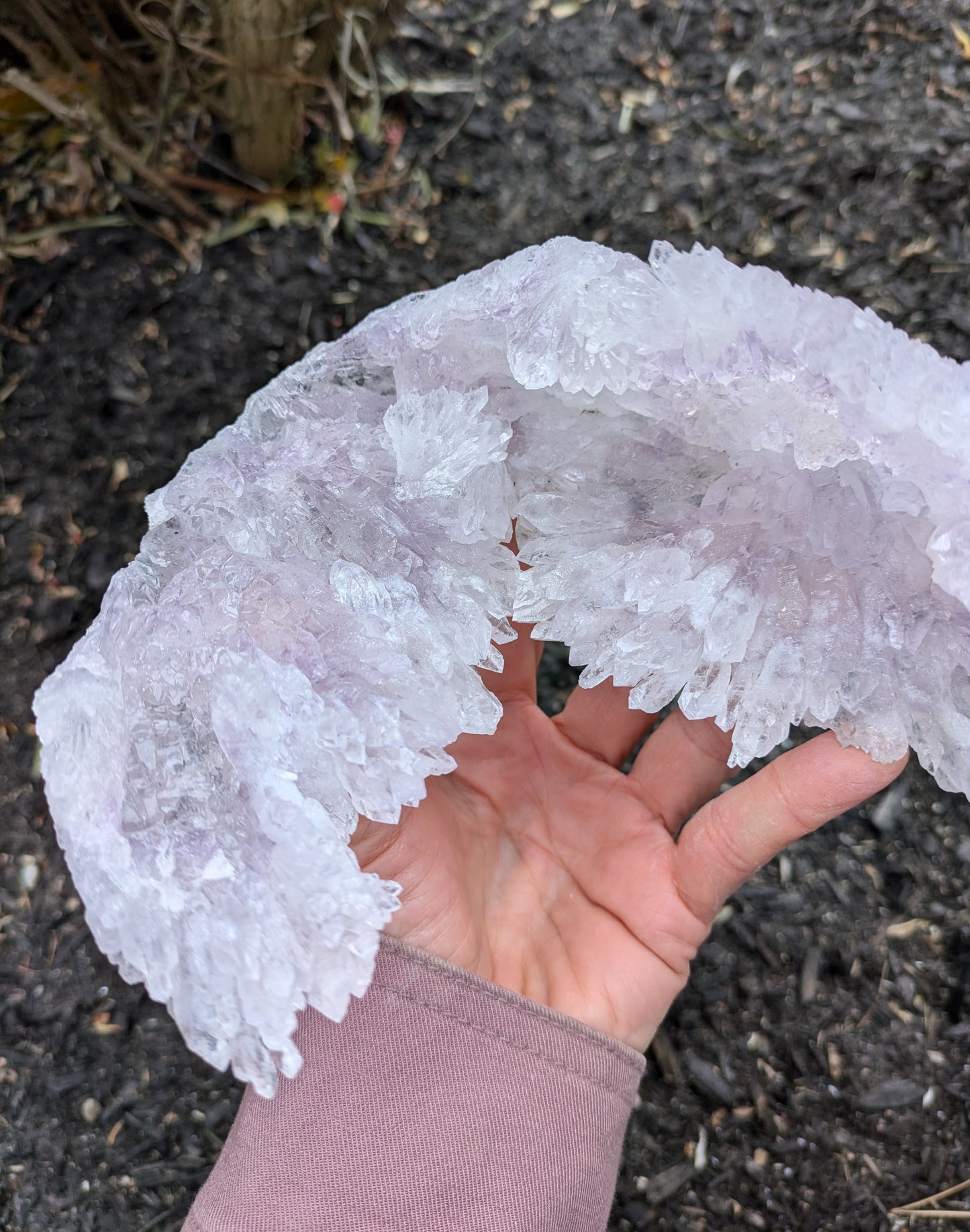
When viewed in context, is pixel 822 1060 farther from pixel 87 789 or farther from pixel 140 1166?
pixel 87 789

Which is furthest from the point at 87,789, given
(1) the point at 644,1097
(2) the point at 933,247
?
(2) the point at 933,247

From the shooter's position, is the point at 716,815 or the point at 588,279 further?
the point at 716,815

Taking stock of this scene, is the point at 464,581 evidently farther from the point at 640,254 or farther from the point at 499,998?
the point at 640,254

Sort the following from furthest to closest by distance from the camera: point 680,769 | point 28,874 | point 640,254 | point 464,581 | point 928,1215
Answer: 1. point 640,254
2. point 28,874
3. point 928,1215
4. point 680,769
5. point 464,581

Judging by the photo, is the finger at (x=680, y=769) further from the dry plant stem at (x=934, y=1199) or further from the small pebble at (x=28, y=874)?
the small pebble at (x=28, y=874)

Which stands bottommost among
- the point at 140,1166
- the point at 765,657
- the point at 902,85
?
the point at 140,1166

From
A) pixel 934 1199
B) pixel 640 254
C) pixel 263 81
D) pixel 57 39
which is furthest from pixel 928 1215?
pixel 57 39

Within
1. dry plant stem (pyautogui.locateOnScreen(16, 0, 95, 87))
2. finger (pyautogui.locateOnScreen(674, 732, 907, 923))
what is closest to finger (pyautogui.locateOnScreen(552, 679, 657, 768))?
finger (pyautogui.locateOnScreen(674, 732, 907, 923))
